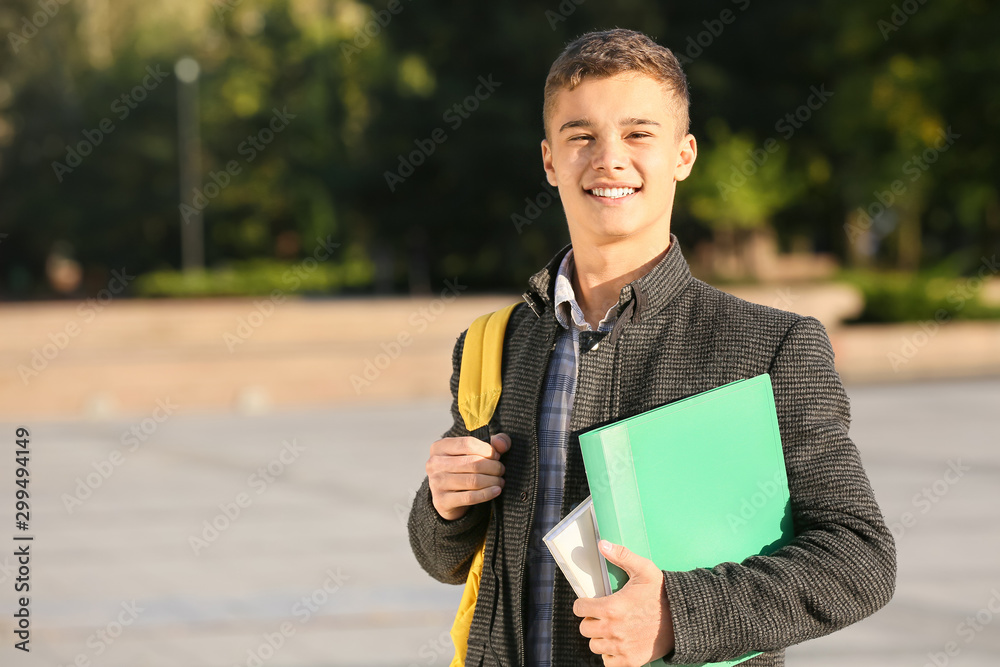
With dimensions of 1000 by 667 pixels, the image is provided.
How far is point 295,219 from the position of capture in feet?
151

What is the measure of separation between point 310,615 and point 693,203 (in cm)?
2369

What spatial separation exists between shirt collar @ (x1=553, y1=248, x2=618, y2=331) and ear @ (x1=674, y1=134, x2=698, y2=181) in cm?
25

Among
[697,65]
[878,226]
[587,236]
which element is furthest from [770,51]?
[587,236]

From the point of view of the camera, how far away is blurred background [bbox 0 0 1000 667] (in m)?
6.31

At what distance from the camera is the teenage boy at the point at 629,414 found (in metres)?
1.58
